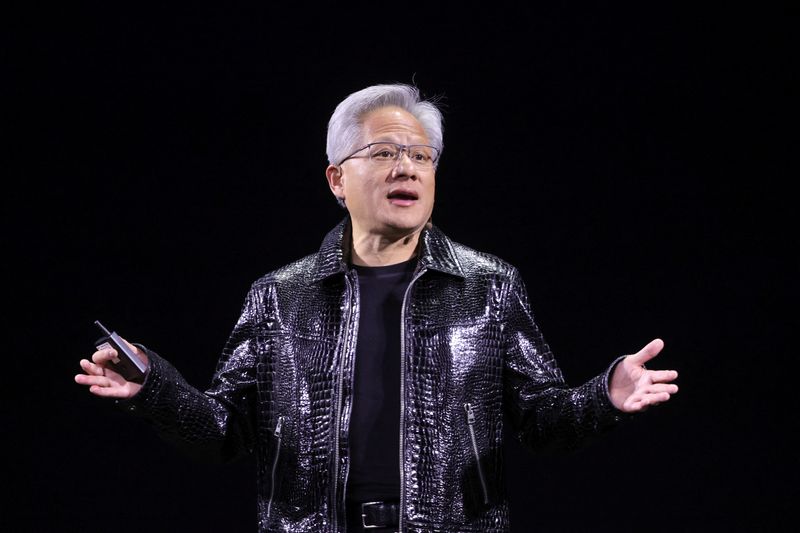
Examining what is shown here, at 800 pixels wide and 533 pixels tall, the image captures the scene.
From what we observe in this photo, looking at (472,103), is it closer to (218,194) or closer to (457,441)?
(218,194)

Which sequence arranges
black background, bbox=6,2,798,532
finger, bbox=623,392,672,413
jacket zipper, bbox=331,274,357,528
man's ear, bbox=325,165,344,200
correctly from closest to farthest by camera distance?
finger, bbox=623,392,672,413 < jacket zipper, bbox=331,274,357,528 < man's ear, bbox=325,165,344,200 < black background, bbox=6,2,798,532

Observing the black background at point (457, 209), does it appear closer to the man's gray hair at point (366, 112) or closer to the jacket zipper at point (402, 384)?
the man's gray hair at point (366, 112)

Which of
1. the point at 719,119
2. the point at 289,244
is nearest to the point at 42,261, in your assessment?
the point at 289,244

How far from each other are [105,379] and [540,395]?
0.80 meters

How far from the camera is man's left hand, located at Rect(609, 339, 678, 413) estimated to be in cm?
154

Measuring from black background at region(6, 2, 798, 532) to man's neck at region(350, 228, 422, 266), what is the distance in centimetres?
96

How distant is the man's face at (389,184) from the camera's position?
1.96 m

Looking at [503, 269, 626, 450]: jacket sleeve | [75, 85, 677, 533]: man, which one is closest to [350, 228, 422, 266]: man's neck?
[75, 85, 677, 533]: man

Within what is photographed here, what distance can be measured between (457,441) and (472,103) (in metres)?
1.44

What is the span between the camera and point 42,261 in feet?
9.52

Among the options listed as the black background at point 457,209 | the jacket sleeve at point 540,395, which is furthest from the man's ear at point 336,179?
the black background at point 457,209

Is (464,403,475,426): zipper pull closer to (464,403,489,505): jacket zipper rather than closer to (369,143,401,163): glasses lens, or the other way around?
(464,403,489,505): jacket zipper

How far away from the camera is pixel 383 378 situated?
6.03ft

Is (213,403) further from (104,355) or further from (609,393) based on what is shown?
(609,393)
